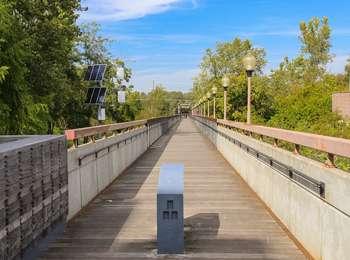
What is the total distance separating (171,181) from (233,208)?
3.13 metres

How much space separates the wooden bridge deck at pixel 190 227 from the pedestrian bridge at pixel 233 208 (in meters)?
0.01

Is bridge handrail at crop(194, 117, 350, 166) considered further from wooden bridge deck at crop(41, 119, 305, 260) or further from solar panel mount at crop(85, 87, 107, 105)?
solar panel mount at crop(85, 87, 107, 105)

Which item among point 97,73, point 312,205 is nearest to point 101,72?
point 97,73

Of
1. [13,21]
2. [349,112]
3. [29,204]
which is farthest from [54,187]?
[349,112]

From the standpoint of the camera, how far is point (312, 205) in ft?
20.7

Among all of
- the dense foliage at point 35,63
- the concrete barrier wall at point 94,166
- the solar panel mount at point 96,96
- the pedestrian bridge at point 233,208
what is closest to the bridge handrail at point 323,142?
the pedestrian bridge at point 233,208

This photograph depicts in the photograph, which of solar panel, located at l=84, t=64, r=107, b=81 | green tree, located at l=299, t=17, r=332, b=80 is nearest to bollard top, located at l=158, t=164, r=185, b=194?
solar panel, located at l=84, t=64, r=107, b=81

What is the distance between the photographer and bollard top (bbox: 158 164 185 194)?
21.7 feet

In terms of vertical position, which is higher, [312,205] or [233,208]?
[312,205]

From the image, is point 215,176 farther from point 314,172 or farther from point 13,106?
point 314,172

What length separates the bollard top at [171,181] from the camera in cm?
→ 660

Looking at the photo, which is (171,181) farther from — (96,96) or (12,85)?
(96,96)

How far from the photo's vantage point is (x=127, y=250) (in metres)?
6.84

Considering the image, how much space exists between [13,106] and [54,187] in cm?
1132
